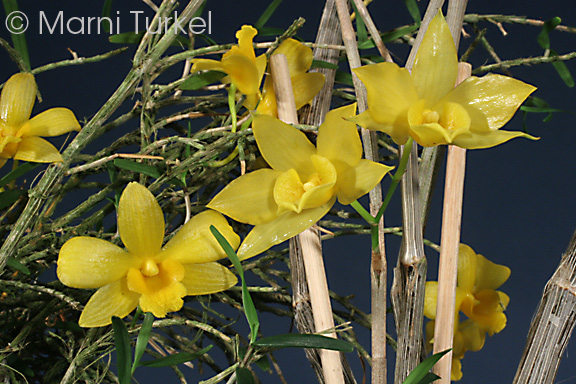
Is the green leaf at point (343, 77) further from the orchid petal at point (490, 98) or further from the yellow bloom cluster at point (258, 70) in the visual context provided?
the orchid petal at point (490, 98)

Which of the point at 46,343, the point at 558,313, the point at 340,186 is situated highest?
the point at 340,186

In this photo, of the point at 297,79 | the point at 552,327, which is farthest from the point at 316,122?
the point at 552,327

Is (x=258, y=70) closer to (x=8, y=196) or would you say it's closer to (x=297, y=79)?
(x=297, y=79)

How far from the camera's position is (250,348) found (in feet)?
1.13

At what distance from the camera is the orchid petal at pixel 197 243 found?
1.24ft

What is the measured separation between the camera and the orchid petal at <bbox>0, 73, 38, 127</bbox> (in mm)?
436

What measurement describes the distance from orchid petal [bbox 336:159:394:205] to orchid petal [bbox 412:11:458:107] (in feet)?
0.18

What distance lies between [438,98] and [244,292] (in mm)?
172

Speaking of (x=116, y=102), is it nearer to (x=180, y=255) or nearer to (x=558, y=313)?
(x=180, y=255)

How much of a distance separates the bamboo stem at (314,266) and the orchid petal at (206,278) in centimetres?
6

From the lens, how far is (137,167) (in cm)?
41

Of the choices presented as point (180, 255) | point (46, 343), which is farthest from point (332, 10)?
point (46, 343)

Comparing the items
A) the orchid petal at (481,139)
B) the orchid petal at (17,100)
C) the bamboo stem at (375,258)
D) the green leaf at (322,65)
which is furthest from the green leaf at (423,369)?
the orchid petal at (17,100)

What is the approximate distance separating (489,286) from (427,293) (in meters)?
0.08
